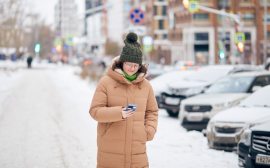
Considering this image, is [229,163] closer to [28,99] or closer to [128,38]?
→ [128,38]

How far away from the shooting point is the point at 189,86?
50.3 ft

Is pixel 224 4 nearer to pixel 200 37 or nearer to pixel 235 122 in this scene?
pixel 200 37

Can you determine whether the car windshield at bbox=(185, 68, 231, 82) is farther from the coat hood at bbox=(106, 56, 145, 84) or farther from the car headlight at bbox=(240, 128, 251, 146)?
the coat hood at bbox=(106, 56, 145, 84)

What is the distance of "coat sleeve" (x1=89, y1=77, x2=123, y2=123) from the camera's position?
418 cm

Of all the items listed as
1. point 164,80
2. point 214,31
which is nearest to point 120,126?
point 164,80

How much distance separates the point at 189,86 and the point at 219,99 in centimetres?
338

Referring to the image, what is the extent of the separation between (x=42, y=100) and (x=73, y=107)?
2977 mm

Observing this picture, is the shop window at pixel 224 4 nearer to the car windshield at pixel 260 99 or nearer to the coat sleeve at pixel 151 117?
the car windshield at pixel 260 99

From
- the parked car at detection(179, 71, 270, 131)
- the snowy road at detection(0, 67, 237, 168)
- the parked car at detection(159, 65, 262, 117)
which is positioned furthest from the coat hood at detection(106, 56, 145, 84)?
the parked car at detection(159, 65, 262, 117)

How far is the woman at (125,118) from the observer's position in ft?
14.3

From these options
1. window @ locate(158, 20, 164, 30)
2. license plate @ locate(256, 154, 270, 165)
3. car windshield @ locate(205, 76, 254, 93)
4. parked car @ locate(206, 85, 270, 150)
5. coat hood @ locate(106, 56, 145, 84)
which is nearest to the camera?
coat hood @ locate(106, 56, 145, 84)

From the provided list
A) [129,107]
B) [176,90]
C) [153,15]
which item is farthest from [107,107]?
[153,15]

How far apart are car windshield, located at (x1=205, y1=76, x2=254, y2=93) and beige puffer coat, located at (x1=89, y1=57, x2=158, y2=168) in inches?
333

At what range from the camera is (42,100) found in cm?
1994
